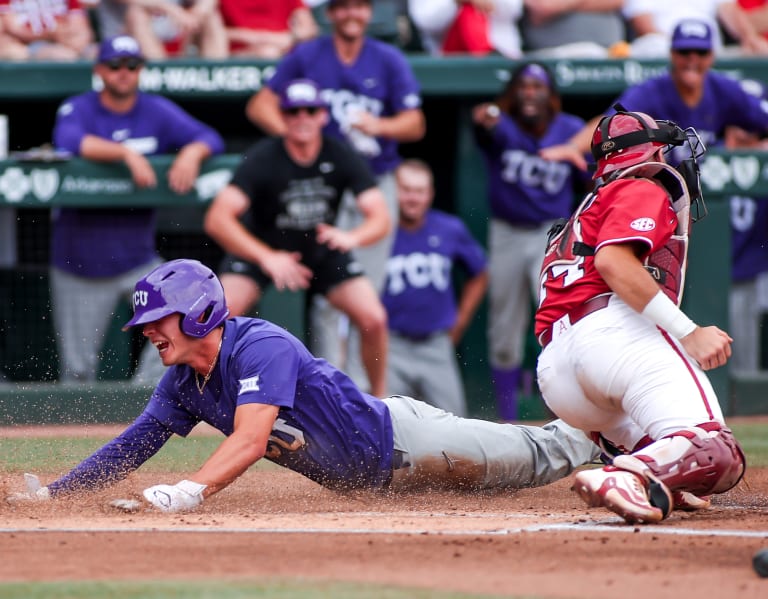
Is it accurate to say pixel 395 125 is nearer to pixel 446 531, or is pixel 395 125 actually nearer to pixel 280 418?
pixel 280 418

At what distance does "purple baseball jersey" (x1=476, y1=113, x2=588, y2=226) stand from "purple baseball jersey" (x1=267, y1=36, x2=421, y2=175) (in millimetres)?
668

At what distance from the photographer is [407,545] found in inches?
163

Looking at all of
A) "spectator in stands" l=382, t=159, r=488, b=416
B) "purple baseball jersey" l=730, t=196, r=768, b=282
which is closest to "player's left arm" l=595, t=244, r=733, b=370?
"spectator in stands" l=382, t=159, r=488, b=416

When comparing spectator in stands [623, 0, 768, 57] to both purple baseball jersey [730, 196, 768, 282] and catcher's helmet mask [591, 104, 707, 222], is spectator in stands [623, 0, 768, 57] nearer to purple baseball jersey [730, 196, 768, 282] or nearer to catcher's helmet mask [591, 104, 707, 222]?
purple baseball jersey [730, 196, 768, 282]

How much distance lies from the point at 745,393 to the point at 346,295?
2872 mm

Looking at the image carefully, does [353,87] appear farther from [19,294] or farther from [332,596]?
[332,596]

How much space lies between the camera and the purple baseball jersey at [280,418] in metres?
4.98

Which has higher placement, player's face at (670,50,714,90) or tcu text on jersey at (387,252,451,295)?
player's face at (670,50,714,90)

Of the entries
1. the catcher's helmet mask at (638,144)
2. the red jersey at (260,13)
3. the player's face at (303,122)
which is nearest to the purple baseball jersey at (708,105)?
the player's face at (303,122)

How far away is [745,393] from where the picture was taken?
924 cm

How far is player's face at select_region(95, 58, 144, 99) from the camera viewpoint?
845 cm

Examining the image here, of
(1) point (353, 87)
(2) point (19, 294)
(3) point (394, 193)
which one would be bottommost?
(2) point (19, 294)

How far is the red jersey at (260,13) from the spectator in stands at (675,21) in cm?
254

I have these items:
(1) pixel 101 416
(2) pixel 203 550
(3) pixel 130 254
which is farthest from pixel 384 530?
(3) pixel 130 254
